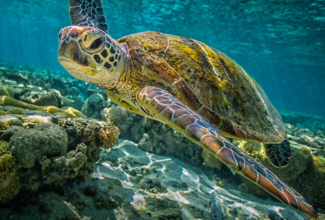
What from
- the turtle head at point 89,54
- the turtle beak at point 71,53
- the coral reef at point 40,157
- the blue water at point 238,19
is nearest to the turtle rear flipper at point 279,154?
the turtle head at point 89,54

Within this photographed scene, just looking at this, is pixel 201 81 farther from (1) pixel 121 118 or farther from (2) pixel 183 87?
(1) pixel 121 118

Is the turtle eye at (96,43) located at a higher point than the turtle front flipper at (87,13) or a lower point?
lower

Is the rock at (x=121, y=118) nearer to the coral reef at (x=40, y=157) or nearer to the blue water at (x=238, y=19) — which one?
the coral reef at (x=40, y=157)

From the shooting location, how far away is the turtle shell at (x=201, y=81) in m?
2.66

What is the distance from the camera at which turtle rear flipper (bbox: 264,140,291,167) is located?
3.73 m

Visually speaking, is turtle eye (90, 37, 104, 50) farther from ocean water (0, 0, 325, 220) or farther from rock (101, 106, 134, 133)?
rock (101, 106, 134, 133)

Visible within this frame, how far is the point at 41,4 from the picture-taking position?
2542 centimetres

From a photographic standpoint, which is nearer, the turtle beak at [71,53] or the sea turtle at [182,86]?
the sea turtle at [182,86]

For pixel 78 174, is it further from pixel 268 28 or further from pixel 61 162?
pixel 268 28

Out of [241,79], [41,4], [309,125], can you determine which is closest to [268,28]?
[309,125]

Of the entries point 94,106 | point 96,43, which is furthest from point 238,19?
point 96,43

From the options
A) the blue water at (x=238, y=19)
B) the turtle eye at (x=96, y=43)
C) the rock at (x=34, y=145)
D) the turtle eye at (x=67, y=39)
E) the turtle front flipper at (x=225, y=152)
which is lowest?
the rock at (x=34, y=145)

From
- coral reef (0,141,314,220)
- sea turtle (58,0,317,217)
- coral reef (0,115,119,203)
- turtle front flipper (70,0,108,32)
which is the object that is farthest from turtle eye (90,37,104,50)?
coral reef (0,141,314,220)

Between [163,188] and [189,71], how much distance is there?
2.20 metres
